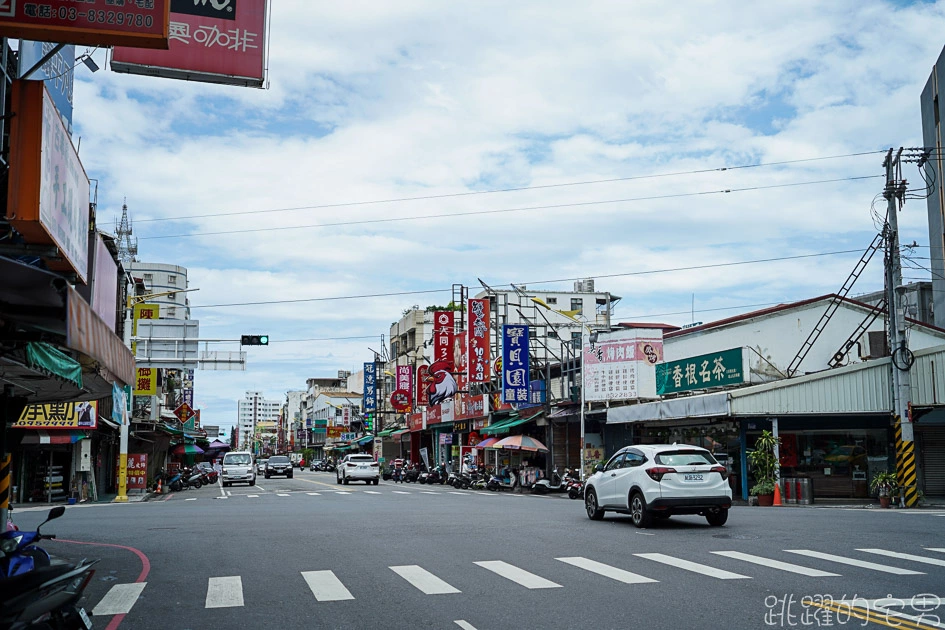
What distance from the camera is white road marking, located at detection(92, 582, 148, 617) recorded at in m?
9.43

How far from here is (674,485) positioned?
17.1 metres

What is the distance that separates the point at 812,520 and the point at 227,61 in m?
14.5

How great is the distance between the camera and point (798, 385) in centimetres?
2867

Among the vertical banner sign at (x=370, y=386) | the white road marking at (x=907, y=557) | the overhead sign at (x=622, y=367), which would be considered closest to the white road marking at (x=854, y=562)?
the white road marking at (x=907, y=557)

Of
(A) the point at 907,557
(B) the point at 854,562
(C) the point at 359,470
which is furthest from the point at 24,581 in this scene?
(C) the point at 359,470

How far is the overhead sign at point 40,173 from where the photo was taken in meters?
9.55

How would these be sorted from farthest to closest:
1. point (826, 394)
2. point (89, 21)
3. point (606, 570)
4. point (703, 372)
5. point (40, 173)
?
point (703, 372), point (826, 394), point (606, 570), point (40, 173), point (89, 21)

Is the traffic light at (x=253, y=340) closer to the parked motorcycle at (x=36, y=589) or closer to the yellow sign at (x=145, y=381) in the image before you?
the yellow sign at (x=145, y=381)

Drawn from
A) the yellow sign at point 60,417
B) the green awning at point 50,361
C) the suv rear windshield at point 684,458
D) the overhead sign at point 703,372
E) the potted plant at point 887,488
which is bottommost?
the potted plant at point 887,488

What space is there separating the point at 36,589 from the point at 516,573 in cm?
634

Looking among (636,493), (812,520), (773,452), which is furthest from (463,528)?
(773,452)

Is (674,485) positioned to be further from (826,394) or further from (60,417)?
(60,417)

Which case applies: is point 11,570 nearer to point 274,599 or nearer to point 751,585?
point 274,599

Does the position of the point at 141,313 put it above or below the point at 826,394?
above
